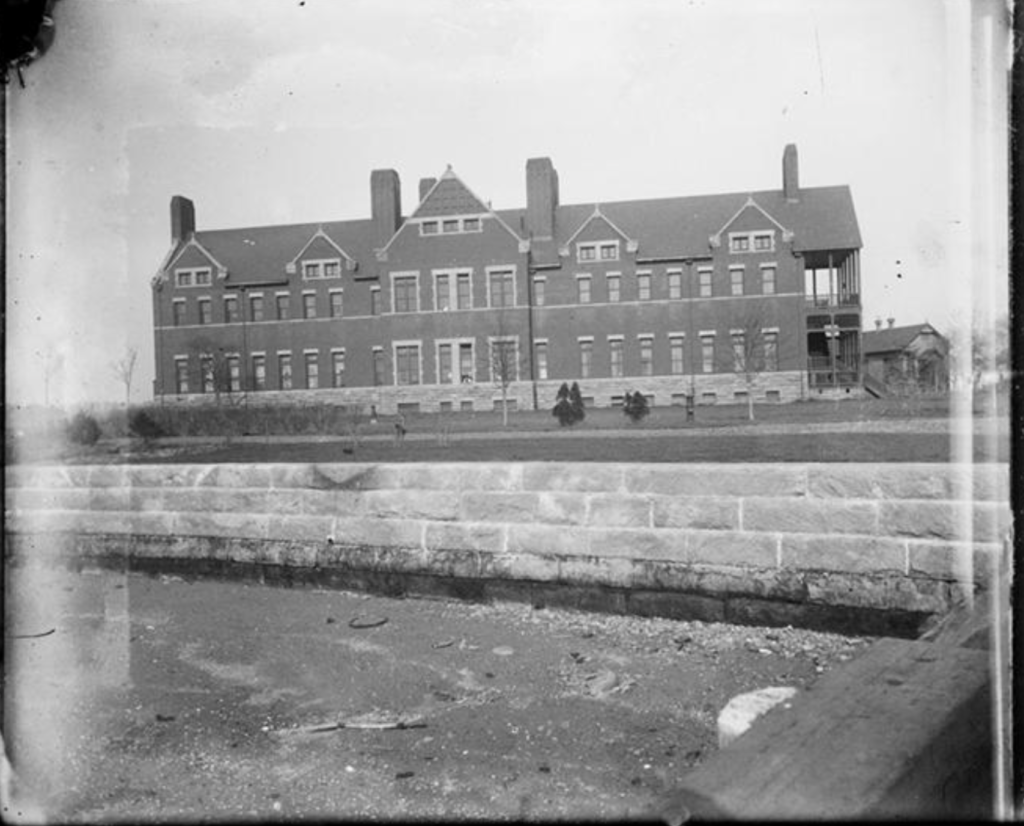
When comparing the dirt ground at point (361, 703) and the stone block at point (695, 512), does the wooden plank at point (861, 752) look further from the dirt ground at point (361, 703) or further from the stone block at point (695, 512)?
the stone block at point (695, 512)

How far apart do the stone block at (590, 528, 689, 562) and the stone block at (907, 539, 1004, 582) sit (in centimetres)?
142

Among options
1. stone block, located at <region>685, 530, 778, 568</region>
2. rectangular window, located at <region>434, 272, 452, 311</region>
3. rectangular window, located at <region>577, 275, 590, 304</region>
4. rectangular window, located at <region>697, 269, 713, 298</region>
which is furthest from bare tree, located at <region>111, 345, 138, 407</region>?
rectangular window, located at <region>697, 269, 713, 298</region>

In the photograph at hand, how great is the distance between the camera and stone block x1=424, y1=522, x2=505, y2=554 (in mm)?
5684

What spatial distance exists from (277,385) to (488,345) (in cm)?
905

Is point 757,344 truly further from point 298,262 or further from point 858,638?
point 858,638

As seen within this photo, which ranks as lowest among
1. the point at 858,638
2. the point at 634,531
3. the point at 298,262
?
the point at 858,638

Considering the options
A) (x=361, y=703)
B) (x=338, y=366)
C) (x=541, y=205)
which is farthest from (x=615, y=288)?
(x=361, y=703)

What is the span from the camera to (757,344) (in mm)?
32688

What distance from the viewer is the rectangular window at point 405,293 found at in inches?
1382

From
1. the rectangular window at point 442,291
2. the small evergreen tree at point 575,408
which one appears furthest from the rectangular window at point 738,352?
the rectangular window at point 442,291

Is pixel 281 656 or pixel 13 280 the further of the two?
pixel 281 656

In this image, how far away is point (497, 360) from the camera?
3158 cm

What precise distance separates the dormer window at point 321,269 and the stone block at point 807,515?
33.3m

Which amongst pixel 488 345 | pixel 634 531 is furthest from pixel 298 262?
pixel 634 531
